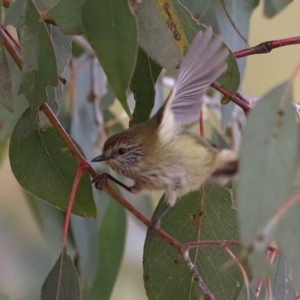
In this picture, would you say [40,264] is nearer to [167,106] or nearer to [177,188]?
[177,188]

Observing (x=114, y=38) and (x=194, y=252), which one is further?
(x=194, y=252)

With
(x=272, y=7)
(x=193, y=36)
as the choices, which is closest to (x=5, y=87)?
(x=193, y=36)

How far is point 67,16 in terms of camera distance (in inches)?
37.9

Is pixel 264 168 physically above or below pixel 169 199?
above

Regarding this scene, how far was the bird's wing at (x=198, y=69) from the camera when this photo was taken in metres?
1.01

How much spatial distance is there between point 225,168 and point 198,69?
0.92 feet

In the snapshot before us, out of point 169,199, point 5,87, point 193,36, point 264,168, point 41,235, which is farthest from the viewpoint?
point 41,235

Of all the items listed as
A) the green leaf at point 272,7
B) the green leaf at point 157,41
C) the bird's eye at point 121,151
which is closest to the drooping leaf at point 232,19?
the green leaf at point 272,7

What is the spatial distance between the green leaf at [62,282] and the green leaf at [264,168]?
18.8 inches

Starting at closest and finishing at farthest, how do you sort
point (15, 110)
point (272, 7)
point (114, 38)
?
point (114, 38) → point (15, 110) → point (272, 7)

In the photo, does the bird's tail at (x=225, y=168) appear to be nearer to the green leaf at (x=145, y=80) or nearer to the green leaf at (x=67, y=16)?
the green leaf at (x=145, y=80)

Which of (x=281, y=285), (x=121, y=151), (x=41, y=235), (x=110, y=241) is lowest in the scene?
(x=41, y=235)

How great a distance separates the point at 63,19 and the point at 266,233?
0.45m

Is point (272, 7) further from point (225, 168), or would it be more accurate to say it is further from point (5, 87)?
point (5, 87)
